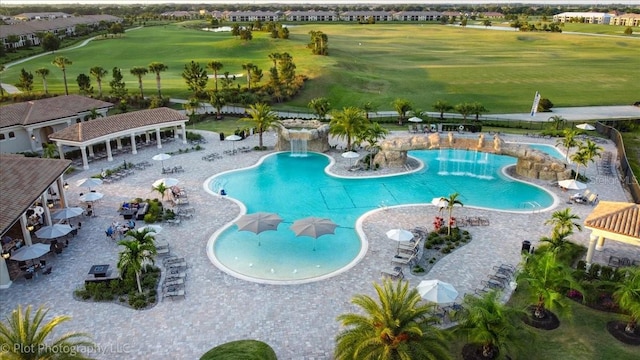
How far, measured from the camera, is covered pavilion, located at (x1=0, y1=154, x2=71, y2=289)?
24.5 meters

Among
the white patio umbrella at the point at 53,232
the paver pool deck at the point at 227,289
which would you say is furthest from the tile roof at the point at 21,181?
the paver pool deck at the point at 227,289

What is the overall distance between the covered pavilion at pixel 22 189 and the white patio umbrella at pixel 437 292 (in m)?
21.3

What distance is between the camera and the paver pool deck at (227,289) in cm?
2028

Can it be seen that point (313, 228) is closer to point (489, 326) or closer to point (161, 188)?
point (489, 326)

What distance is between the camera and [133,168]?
4288cm

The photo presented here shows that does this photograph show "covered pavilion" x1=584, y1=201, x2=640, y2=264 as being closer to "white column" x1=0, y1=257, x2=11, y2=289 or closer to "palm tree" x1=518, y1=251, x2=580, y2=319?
"palm tree" x1=518, y1=251, x2=580, y2=319

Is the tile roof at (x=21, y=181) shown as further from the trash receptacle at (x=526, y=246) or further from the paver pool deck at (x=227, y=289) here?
the trash receptacle at (x=526, y=246)

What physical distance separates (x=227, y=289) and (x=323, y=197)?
1475cm

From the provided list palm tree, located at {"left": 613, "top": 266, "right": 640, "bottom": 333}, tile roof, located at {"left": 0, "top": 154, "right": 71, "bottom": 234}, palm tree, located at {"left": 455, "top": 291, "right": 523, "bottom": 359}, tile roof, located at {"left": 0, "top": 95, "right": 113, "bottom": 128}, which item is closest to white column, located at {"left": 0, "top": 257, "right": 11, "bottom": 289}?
tile roof, located at {"left": 0, "top": 154, "right": 71, "bottom": 234}

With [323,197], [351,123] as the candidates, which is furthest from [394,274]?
[351,123]

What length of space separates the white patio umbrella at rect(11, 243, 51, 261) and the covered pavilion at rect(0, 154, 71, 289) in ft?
1.55

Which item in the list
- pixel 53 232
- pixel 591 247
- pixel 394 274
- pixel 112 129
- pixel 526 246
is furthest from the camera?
pixel 112 129

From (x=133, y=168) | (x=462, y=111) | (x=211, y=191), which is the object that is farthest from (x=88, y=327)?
(x=462, y=111)

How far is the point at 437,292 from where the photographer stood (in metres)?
21.2
